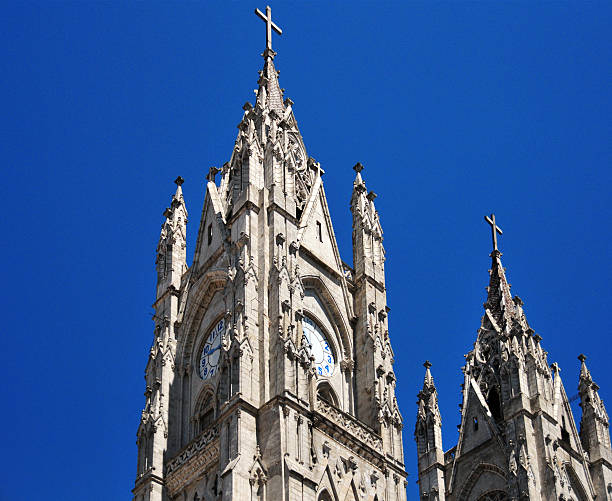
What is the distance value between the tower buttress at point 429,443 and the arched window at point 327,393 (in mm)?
13217

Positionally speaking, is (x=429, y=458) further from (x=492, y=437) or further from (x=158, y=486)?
(x=158, y=486)

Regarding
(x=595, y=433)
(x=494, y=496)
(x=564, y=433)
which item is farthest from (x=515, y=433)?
(x=595, y=433)

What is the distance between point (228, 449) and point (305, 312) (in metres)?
7.54

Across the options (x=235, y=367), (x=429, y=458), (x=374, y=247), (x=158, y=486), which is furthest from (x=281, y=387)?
(x=429, y=458)

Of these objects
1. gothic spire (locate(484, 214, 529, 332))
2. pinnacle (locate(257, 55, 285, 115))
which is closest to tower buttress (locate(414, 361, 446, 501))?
gothic spire (locate(484, 214, 529, 332))

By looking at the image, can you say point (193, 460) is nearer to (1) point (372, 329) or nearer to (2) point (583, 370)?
(1) point (372, 329)

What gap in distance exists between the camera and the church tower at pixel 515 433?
56.8 metres

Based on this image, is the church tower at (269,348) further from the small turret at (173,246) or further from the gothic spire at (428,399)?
the gothic spire at (428,399)

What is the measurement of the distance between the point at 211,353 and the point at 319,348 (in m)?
3.64

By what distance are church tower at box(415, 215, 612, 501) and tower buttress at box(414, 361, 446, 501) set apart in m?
0.04

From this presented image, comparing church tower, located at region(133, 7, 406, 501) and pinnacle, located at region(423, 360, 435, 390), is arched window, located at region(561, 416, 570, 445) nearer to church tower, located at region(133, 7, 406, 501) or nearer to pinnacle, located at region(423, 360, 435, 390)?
pinnacle, located at region(423, 360, 435, 390)

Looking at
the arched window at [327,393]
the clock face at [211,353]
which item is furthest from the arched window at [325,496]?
the clock face at [211,353]

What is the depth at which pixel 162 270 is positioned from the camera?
52531 mm

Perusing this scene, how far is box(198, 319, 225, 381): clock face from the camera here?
47781 millimetres
